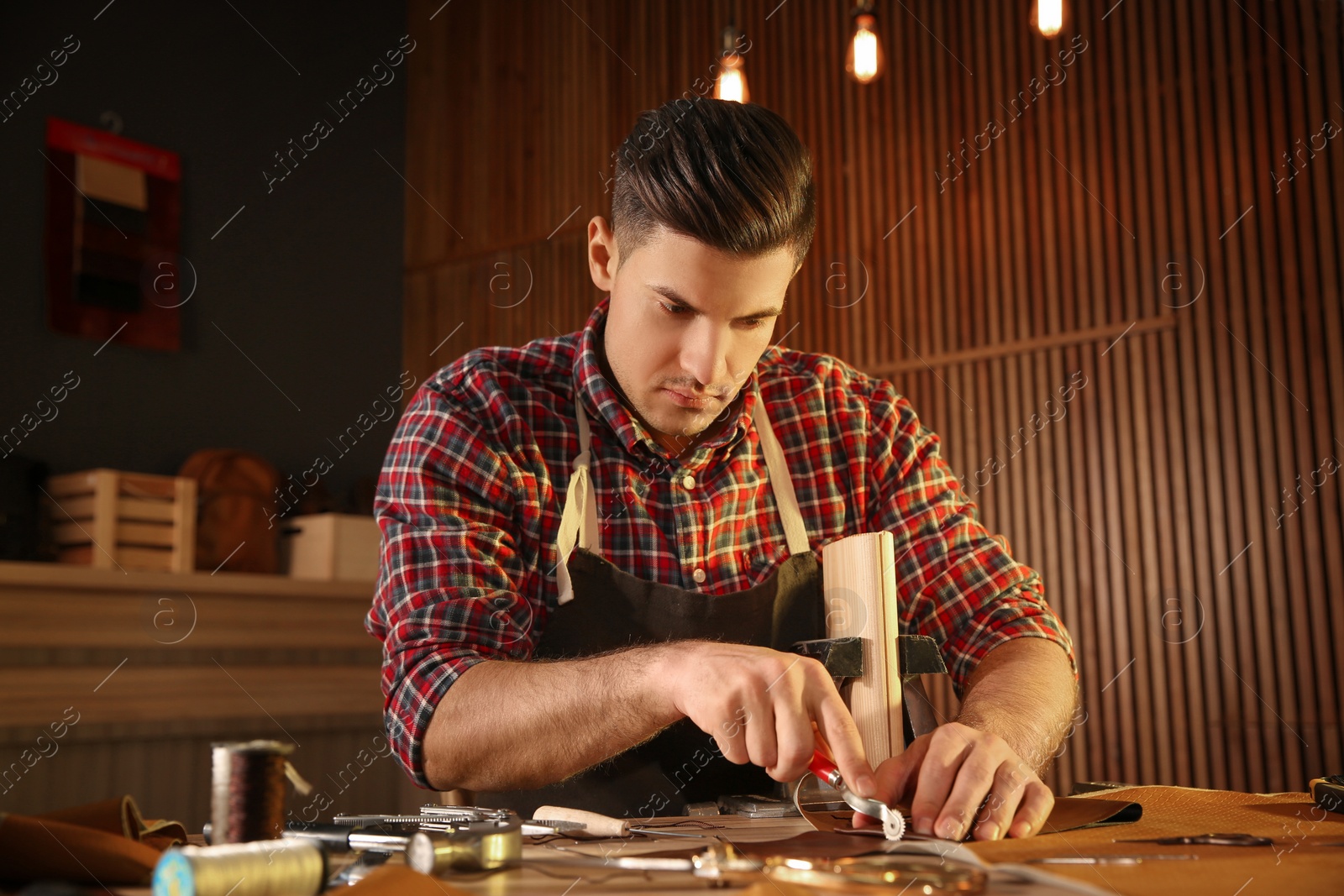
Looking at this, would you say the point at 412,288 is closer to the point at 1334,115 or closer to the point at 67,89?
the point at 67,89

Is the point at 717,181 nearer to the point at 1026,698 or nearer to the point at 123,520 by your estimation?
the point at 1026,698

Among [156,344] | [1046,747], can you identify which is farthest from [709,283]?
[156,344]

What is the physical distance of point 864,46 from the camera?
10.8ft

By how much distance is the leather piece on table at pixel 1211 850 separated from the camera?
955 mm

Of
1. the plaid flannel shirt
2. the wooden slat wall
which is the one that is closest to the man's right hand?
the plaid flannel shirt

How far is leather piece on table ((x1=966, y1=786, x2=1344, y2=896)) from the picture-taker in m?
0.95

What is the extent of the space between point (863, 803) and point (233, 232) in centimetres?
467

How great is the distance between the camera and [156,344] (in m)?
4.83

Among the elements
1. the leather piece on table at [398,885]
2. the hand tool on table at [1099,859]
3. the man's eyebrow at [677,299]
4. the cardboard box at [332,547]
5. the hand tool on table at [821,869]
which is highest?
the man's eyebrow at [677,299]

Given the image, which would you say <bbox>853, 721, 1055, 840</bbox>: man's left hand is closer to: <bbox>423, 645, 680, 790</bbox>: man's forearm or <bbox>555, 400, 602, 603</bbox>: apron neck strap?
<bbox>423, 645, 680, 790</bbox>: man's forearm

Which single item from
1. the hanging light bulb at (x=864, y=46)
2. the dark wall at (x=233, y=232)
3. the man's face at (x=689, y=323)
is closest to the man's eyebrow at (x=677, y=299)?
the man's face at (x=689, y=323)

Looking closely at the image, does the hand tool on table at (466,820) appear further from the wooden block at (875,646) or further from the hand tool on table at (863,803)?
the wooden block at (875,646)

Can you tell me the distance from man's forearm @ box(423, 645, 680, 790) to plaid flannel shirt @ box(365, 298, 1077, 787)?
7 cm

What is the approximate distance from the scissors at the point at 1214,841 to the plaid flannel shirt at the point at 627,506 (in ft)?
2.39
